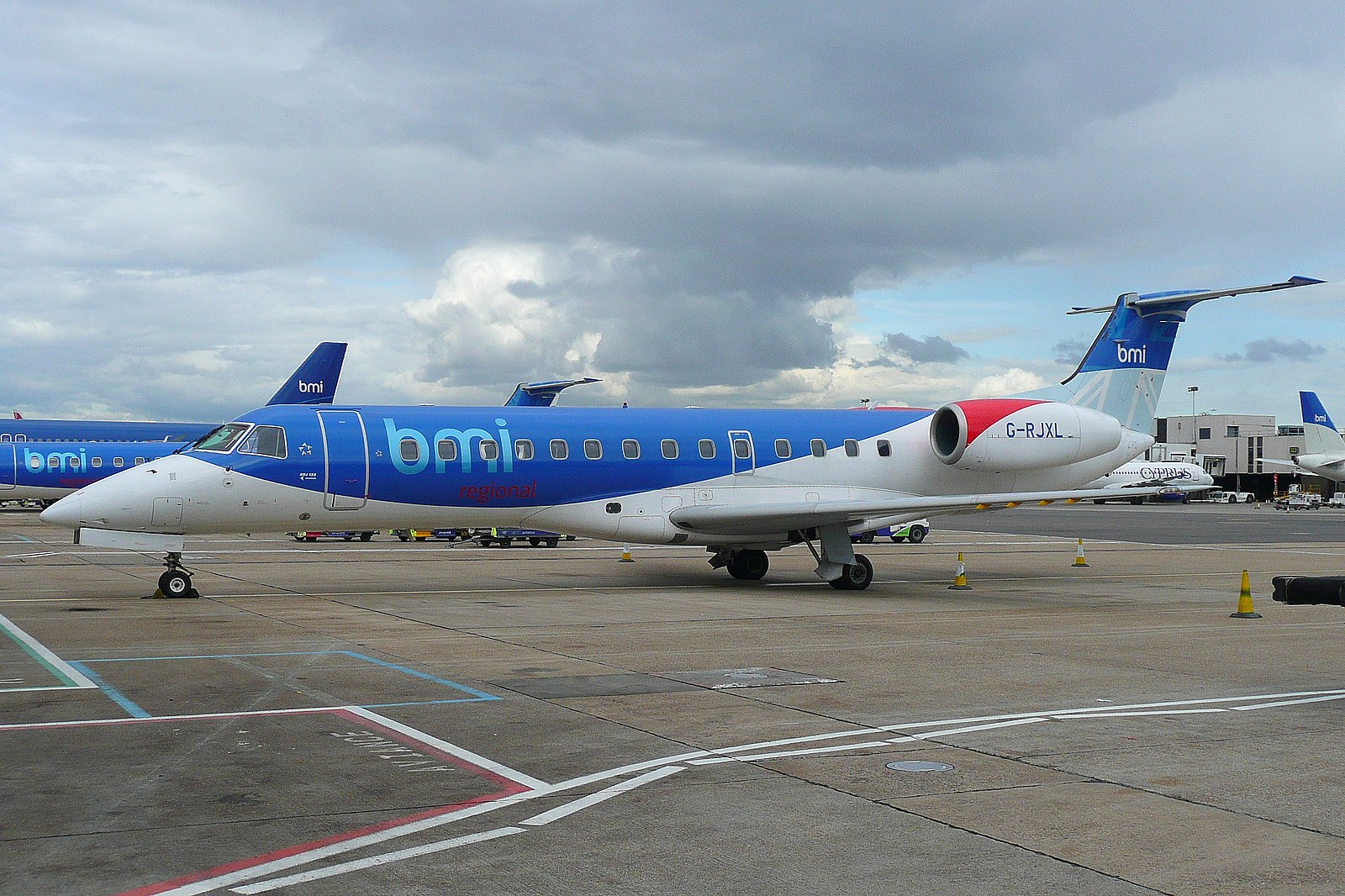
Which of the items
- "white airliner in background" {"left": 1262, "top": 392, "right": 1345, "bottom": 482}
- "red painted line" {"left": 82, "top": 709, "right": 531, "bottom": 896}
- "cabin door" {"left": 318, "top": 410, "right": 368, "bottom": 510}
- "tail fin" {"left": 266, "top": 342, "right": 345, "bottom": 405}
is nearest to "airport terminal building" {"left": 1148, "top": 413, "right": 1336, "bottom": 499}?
"white airliner in background" {"left": 1262, "top": 392, "right": 1345, "bottom": 482}

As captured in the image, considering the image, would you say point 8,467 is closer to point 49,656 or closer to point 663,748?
point 49,656

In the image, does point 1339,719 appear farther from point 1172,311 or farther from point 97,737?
point 1172,311

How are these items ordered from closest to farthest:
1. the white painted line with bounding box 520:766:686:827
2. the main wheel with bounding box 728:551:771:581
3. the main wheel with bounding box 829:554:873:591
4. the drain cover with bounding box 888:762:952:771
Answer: the white painted line with bounding box 520:766:686:827 → the drain cover with bounding box 888:762:952:771 → the main wheel with bounding box 829:554:873:591 → the main wheel with bounding box 728:551:771:581

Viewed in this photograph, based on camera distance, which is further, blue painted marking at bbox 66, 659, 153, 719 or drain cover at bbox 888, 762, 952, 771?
blue painted marking at bbox 66, 659, 153, 719

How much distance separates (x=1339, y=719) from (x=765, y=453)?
15.4 meters

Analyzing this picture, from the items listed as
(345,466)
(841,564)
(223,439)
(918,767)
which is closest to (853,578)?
(841,564)

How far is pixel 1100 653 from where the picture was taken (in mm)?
15109

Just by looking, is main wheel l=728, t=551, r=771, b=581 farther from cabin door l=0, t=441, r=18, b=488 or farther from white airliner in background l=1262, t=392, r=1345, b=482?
white airliner in background l=1262, t=392, r=1345, b=482

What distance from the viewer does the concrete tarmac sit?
650cm

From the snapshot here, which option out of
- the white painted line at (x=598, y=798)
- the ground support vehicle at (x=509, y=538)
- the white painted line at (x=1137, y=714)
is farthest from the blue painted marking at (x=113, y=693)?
the ground support vehicle at (x=509, y=538)

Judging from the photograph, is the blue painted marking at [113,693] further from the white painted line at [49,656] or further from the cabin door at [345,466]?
the cabin door at [345,466]

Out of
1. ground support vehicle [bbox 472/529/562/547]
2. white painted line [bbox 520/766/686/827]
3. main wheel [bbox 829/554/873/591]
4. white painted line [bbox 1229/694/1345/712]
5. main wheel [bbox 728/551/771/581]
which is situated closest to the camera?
white painted line [bbox 520/766/686/827]

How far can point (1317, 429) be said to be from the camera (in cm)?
8181

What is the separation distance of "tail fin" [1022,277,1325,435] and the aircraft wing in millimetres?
4637
